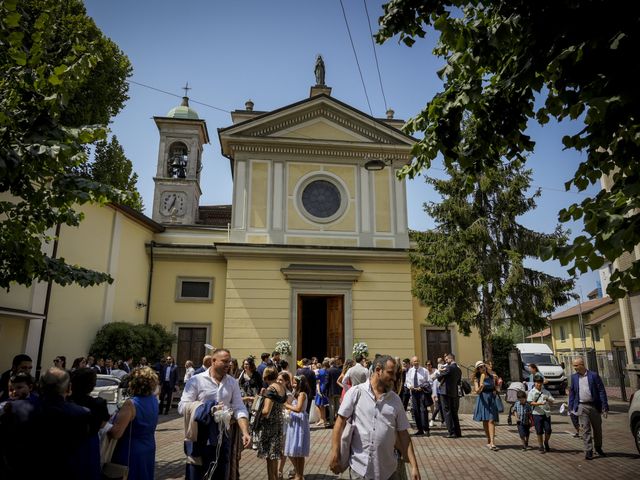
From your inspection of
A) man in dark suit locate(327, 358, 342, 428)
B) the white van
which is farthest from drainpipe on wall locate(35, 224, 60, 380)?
the white van

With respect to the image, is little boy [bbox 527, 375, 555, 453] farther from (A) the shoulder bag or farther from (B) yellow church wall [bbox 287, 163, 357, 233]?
(B) yellow church wall [bbox 287, 163, 357, 233]

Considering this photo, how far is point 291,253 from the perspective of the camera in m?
20.1

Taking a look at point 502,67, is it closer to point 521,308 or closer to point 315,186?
point 521,308

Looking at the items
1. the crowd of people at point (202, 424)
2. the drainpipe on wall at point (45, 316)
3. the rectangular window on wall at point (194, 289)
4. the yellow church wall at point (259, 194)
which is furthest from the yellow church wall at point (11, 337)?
the yellow church wall at point (259, 194)

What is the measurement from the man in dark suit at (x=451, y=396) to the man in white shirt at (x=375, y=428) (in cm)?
782

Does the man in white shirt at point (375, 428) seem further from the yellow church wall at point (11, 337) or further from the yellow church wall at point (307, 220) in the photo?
the yellow church wall at point (307, 220)

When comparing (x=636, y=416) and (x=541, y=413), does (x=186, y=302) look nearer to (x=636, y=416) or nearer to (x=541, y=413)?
(x=541, y=413)

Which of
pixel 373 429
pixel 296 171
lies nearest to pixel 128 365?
pixel 296 171

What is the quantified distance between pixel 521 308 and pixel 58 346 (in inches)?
627

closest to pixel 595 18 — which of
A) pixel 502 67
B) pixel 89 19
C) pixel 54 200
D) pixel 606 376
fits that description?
pixel 502 67

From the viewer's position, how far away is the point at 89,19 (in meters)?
18.9

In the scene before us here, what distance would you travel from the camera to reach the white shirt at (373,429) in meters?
4.05

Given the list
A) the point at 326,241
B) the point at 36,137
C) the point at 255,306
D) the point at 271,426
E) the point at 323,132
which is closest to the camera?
the point at 36,137

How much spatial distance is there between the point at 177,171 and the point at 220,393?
839 inches
